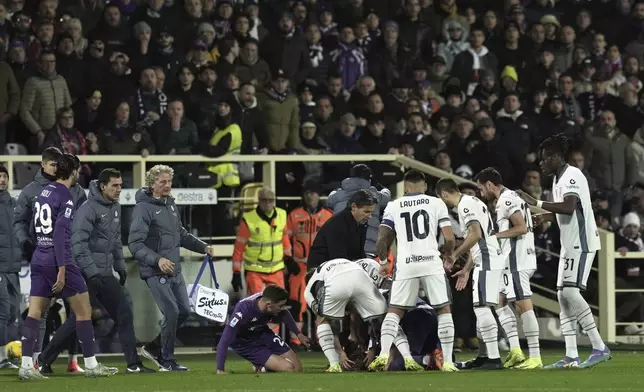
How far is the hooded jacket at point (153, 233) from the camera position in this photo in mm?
16172

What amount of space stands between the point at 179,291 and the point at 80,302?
179cm

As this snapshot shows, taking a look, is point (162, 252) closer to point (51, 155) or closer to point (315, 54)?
point (51, 155)

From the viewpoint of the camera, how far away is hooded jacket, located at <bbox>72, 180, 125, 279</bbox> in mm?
15711

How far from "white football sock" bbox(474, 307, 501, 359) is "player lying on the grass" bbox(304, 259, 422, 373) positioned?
30.9 inches

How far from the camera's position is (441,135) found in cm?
2356

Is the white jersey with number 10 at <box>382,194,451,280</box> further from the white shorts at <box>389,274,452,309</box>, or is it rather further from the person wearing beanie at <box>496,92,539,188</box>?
the person wearing beanie at <box>496,92,539,188</box>

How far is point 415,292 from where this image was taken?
14.9 m

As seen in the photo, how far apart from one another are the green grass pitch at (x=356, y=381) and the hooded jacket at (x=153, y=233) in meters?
1.22

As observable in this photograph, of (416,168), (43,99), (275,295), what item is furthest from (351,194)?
(43,99)

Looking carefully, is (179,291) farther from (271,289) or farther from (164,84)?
(164,84)

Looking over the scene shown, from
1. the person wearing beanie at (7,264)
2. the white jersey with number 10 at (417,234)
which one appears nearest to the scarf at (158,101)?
the person wearing beanie at (7,264)

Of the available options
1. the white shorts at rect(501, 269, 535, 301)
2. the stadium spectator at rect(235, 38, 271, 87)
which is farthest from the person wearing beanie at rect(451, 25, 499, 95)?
the white shorts at rect(501, 269, 535, 301)

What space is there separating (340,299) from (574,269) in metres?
2.33

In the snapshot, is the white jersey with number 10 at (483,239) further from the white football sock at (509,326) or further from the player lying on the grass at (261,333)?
the player lying on the grass at (261,333)
